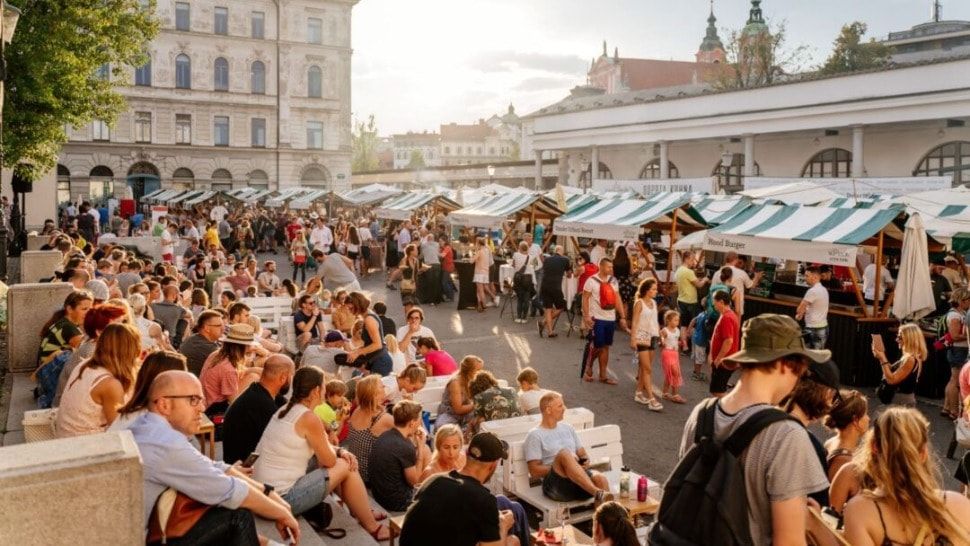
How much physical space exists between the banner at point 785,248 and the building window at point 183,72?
166ft

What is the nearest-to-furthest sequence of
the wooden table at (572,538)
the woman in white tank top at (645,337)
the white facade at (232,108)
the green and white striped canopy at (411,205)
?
the wooden table at (572,538) < the woman in white tank top at (645,337) < the green and white striped canopy at (411,205) < the white facade at (232,108)

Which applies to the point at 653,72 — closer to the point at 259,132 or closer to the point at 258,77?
the point at 258,77

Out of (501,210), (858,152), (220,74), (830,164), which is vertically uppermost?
(220,74)

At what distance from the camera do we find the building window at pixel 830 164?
34.9 meters

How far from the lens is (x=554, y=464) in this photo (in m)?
6.33

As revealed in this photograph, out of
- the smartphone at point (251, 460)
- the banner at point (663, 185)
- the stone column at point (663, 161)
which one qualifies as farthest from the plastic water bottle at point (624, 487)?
the stone column at point (663, 161)

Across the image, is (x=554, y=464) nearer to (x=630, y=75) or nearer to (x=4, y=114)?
(x=4, y=114)

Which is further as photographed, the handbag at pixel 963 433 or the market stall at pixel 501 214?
the market stall at pixel 501 214

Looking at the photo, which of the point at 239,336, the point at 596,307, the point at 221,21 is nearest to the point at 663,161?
the point at 596,307

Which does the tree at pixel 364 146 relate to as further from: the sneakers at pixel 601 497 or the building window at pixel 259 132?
the sneakers at pixel 601 497

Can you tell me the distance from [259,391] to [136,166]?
54.2 metres

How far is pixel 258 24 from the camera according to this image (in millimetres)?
58219

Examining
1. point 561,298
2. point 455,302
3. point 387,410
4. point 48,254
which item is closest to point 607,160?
point 455,302

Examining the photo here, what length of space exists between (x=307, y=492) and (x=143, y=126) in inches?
2195
